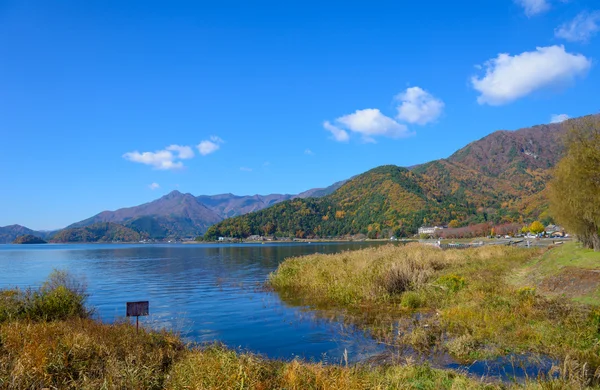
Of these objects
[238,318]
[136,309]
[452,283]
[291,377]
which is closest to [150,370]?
[291,377]

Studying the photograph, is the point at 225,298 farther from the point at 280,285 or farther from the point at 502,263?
the point at 502,263

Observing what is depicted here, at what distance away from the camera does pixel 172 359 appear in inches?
384

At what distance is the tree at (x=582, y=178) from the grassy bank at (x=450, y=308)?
18.8ft

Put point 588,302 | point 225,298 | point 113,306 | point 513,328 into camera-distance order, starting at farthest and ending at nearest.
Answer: point 225,298
point 113,306
point 588,302
point 513,328

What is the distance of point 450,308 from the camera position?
16781 mm

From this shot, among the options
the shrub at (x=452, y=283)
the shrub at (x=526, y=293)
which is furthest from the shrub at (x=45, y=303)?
the shrub at (x=526, y=293)

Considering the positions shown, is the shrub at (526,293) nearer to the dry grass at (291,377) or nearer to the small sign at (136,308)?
the dry grass at (291,377)

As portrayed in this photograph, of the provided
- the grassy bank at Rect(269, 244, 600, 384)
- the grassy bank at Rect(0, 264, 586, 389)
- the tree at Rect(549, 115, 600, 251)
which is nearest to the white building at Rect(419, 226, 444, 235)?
the tree at Rect(549, 115, 600, 251)

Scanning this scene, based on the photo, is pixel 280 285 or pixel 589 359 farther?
pixel 280 285

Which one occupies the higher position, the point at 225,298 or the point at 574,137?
the point at 574,137

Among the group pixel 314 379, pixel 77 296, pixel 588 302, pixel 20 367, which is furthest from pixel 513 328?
pixel 77 296

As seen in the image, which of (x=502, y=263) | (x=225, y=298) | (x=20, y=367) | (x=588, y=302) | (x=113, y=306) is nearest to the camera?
(x=20, y=367)

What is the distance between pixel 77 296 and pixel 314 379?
12.4m

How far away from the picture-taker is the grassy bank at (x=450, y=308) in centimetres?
1146
